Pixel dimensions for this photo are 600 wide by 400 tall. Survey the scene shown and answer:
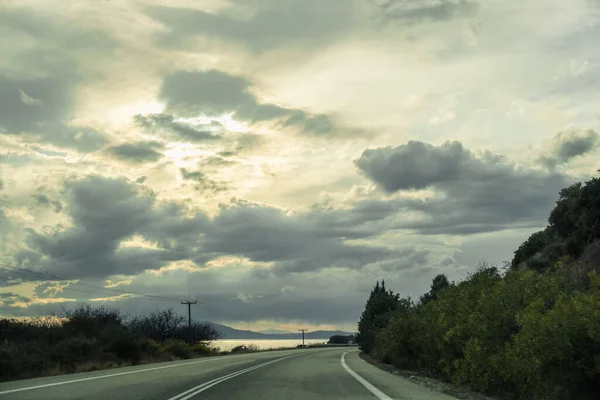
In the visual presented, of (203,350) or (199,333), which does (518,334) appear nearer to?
(203,350)

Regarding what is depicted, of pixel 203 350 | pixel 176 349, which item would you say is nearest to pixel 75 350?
pixel 176 349

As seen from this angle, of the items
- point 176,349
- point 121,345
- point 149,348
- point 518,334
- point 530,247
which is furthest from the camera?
point 530,247

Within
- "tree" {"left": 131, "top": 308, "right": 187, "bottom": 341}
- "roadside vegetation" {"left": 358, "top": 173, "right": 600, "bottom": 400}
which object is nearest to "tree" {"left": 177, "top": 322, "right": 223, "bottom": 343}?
"tree" {"left": 131, "top": 308, "right": 187, "bottom": 341}

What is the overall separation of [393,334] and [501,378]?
52.0ft

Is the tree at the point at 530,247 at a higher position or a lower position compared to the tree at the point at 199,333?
higher

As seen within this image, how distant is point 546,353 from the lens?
10.2 m

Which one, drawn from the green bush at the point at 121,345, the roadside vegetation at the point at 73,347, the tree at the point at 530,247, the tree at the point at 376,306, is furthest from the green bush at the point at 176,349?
the tree at the point at 530,247

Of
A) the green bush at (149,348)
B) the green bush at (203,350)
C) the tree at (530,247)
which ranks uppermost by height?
the tree at (530,247)

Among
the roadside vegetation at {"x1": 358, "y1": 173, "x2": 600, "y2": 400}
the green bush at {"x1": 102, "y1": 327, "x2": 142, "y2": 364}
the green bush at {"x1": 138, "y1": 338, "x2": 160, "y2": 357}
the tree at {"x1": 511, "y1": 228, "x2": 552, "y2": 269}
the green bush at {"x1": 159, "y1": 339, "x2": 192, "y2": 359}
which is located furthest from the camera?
the tree at {"x1": 511, "y1": 228, "x2": 552, "y2": 269}

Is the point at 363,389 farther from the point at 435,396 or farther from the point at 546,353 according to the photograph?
the point at 546,353

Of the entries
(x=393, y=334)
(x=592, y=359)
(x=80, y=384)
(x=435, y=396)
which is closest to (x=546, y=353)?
(x=592, y=359)

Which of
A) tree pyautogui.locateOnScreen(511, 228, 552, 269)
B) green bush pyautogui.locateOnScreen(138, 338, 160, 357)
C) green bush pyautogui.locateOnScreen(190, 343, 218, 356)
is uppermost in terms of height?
tree pyautogui.locateOnScreen(511, 228, 552, 269)

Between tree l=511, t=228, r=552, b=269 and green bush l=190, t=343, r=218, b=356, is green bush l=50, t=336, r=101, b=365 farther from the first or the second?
tree l=511, t=228, r=552, b=269

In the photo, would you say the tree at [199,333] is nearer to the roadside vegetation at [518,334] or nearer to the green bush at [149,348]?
the green bush at [149,348]
